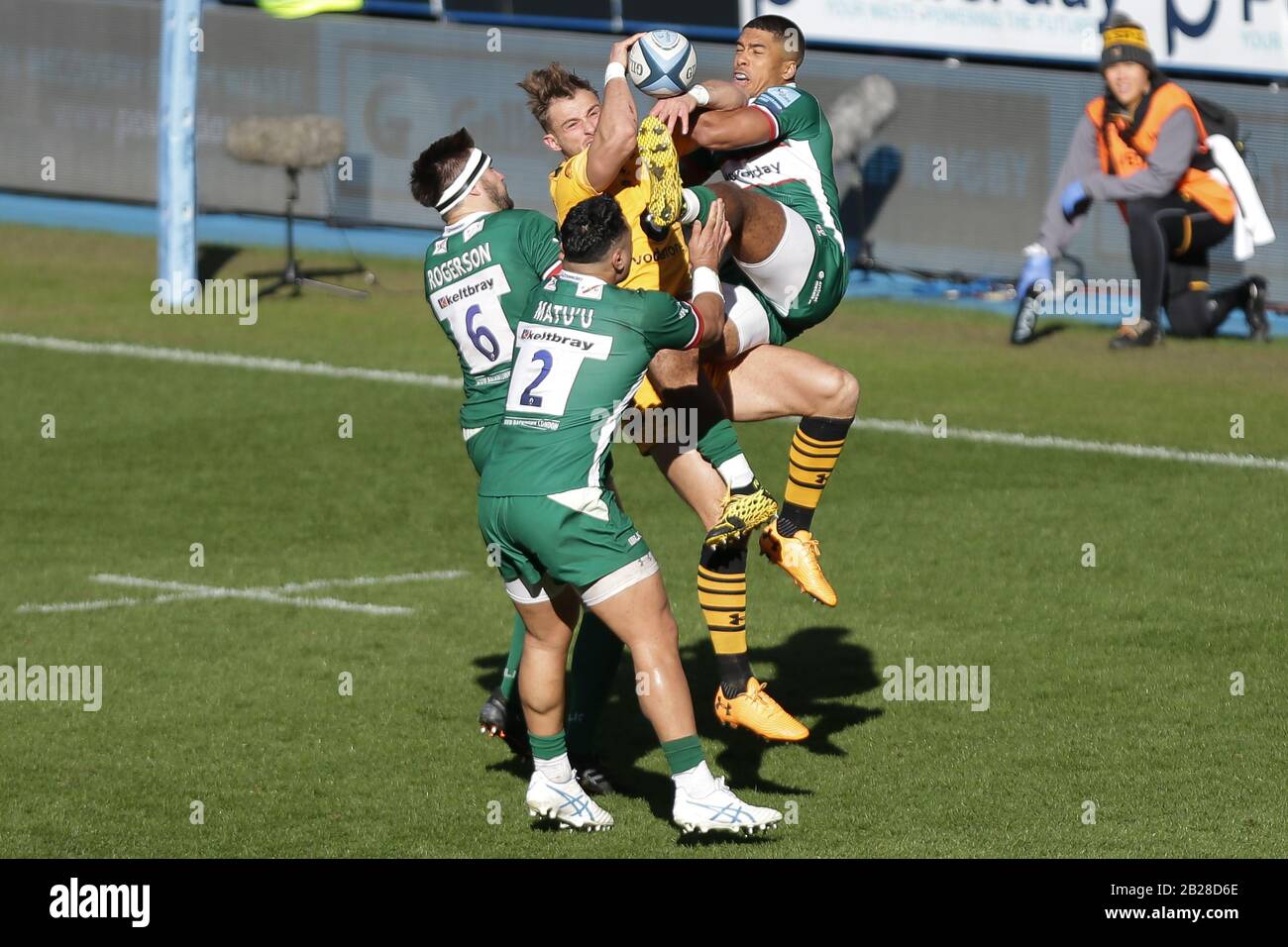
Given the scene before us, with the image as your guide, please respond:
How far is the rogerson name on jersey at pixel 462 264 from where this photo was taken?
835 centimetres

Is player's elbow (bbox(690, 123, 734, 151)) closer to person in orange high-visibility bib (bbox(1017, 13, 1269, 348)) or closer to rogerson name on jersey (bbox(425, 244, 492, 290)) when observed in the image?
rogerson name on jersey (bbox(425, 244, 492, 290))

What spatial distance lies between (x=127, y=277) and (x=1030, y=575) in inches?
531

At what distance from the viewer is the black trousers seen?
61.3 ft

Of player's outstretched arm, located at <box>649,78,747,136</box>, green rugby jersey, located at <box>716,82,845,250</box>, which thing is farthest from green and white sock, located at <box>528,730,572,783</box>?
green rugby jersey, located at <box>716,82,845,250</box>

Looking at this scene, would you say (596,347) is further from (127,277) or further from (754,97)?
(127,277)

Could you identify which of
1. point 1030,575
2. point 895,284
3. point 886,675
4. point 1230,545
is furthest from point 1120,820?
point 895,284

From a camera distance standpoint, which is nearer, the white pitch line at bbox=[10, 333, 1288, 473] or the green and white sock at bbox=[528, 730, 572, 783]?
the green and white sock at bbox=[528, 730, 572, 783]

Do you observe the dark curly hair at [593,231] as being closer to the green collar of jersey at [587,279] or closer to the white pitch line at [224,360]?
the green collar of jersey at [587,279]

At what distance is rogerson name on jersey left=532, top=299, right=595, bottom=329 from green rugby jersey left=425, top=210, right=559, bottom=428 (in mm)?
548

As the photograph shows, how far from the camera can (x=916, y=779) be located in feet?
28.5

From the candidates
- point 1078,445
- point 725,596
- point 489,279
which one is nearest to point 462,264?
point 489,279

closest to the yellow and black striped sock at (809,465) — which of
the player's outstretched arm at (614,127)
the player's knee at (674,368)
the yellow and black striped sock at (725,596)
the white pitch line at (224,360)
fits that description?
the yellow and black striped sock at (725,596)

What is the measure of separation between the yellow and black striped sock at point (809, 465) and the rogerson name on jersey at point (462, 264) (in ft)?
5.52
